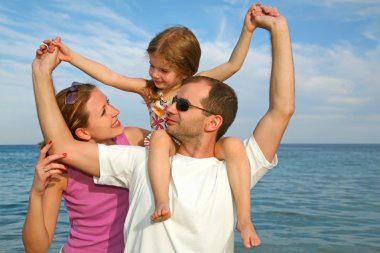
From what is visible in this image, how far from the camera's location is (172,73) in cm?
375

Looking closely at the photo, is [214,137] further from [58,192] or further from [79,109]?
[58,192]

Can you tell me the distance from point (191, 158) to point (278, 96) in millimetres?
543

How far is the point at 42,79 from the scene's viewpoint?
2.31 meters

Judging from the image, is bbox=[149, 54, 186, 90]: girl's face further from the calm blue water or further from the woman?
the calm blue water

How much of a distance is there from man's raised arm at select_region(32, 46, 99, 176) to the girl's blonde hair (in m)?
1.56

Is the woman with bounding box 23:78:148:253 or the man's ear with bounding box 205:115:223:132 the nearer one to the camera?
the man's ear with bounding box 205:115:223:132

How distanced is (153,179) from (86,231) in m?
0.67

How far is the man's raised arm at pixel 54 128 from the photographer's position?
2.26m

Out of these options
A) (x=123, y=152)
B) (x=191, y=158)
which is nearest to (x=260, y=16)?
(x=191, y=158)

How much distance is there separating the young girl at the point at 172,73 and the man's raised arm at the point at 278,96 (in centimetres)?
15

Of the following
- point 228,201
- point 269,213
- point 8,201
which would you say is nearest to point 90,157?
point 228,201

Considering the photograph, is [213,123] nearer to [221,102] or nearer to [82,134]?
[221,102]

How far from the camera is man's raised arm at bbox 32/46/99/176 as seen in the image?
89.1 inches


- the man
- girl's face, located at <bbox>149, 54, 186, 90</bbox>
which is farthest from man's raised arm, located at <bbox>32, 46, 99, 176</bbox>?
girl's face, located at <bbox>149, 54, 186, 90</bbox>
